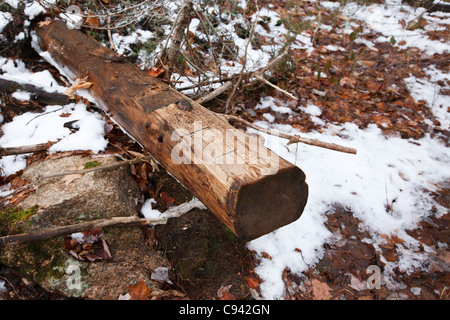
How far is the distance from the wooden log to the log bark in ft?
3.06

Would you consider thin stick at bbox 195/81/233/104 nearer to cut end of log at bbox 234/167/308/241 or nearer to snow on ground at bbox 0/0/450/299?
snow on ground at bbox 0/0/450/299

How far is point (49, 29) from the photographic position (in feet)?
11.8

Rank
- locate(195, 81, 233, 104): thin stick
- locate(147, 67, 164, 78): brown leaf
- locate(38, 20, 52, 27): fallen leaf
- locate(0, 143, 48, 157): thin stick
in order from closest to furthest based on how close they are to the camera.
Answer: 1. locate(0, 143, 48, 157): thin stick
2. locate(147, 67, 164, 78): brown leaf
3. locate(195, 81, 233, 104): thin stick
4. locate(38, 20, 52, 27): fallen leaf

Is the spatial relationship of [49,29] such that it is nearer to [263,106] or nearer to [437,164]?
[263,106]

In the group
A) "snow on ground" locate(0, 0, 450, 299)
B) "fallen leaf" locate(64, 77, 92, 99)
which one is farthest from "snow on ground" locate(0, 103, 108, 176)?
"fallen leaf" locate(64, 77, 92, 99)

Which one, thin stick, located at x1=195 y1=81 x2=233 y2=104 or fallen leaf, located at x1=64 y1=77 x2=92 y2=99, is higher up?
fallen leaf, located at x1=64 y1=77 x2=92 y2=99

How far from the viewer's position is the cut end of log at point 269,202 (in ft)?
5.33

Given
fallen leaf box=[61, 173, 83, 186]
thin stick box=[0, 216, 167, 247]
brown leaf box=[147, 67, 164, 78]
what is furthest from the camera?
brown leaf box=[147, 67, 164, 78]

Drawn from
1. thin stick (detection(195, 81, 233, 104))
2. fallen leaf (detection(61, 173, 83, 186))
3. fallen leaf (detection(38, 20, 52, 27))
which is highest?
fallen leaf (detection(38, 20, 52, 27))

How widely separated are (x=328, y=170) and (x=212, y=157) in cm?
173

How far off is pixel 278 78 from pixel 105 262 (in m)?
3.37

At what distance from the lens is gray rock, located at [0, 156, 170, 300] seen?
2014 millimetres

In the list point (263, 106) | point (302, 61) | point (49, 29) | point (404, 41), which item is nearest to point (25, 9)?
point (49, 29)

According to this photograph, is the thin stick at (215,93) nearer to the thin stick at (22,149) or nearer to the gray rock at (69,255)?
the gray rock at (69,255)
